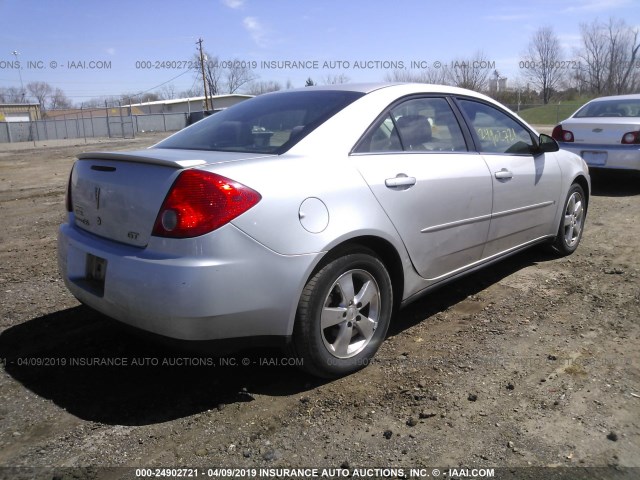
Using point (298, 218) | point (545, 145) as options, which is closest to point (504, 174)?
point (545, 145)

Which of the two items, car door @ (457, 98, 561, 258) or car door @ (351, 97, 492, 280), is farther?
car door @ (457, 98, 561, 258)

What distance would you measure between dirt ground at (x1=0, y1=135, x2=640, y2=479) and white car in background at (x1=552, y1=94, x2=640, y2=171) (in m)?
4.48

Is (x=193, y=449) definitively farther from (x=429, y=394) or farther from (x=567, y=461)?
(x=567, y=461)

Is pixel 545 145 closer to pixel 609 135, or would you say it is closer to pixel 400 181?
pixel 400 181

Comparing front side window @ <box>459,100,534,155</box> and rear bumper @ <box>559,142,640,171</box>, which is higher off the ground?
front side window @ <box>459,100,534,155</box>

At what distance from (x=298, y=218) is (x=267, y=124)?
2.99 ft

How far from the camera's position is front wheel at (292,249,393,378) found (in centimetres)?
261

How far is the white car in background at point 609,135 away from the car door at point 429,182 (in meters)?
5.25

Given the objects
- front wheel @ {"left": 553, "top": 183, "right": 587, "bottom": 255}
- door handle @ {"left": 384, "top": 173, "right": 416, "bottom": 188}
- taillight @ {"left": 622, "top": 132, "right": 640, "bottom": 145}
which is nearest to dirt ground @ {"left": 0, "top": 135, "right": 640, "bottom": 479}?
front wheel @ {"left": 553, "top": 183, "right": 587, "bottom": 255}

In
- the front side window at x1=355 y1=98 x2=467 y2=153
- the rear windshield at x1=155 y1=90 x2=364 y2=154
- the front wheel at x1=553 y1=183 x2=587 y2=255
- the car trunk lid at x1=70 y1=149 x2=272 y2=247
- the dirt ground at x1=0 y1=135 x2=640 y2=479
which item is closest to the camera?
the dirt ground at x1=0 y1=135 x2=640 y2=479

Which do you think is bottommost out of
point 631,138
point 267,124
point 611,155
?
point 611,155

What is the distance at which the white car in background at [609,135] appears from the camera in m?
7.70

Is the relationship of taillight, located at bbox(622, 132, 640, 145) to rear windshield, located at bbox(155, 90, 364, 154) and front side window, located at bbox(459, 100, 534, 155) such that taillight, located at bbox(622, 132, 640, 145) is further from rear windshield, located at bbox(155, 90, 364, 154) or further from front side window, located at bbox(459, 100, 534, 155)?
rear windshield, located at bbox(155, 90, 364, 154)

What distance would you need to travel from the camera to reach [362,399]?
2699 mm
